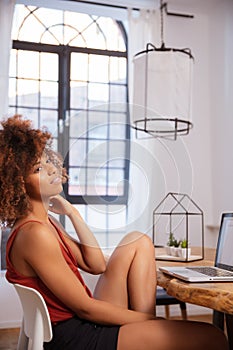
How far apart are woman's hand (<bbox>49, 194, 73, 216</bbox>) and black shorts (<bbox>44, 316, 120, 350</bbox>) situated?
16.7 inches

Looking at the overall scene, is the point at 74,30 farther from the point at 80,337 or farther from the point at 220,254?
the point at 80,337

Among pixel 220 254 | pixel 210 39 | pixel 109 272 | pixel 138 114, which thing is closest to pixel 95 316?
pixel 109 272

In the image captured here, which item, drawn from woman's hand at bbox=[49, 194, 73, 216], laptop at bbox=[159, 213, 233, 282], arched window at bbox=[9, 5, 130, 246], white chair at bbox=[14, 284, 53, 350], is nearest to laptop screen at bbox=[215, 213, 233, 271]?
laptop at bbox=[159, 213, 233, 282]

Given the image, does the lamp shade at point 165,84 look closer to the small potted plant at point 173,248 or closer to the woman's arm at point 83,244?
the small potted plant at point 173,248

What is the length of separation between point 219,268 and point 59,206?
633 mm

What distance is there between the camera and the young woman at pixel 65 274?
1.45 metres

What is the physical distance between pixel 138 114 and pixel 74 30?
1638 mm

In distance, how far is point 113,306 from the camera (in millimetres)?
1517

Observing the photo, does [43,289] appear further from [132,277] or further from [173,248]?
[173,248]

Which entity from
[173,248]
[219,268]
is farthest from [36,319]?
[173,248]

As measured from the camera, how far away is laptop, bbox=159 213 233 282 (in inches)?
60.1

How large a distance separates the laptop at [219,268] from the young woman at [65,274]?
4.8 inches

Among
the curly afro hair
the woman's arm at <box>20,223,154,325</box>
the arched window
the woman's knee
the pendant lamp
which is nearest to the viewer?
the woman's arm at <box>20,223,154,325</box>

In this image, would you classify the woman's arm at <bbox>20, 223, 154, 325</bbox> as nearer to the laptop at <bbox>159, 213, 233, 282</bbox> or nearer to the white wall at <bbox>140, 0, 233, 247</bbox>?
the laptop at <bbox>159, 213, 233, 282</bbox>
